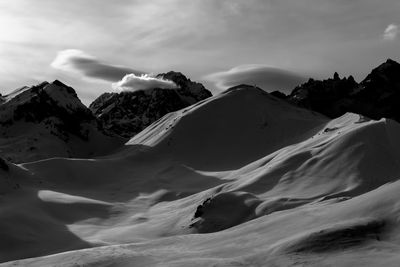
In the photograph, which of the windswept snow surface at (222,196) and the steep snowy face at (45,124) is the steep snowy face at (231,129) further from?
the steep snowy face at (45,124)

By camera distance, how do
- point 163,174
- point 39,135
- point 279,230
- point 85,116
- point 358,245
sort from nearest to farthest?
point 358,245 → point 279,230 → point 163,174 → point 39,135 → point 85,116

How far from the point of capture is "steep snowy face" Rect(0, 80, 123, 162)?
123938 mm

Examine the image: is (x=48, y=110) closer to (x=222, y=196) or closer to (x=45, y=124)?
(x=45, y=124)

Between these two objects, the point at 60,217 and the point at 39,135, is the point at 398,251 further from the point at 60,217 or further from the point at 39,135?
the point at 39,135

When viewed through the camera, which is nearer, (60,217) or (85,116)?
(60,217)

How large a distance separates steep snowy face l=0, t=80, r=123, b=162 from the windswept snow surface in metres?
33.9

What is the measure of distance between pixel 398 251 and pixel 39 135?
124023 mm

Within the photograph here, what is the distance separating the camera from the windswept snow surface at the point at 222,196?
67.8 feet

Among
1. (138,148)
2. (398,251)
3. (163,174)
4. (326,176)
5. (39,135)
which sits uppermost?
(39,135)

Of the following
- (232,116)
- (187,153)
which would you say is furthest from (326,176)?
(232,116)

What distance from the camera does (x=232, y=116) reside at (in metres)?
92.7

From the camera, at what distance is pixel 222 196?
43812mm

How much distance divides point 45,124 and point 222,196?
104m

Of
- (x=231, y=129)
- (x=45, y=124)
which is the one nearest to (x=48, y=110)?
(x=45, y=124)
